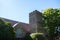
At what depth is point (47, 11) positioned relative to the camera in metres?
36.9

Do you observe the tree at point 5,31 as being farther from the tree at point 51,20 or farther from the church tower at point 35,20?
the church tower at point 35,20

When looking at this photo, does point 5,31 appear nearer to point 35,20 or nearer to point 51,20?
point 51,20

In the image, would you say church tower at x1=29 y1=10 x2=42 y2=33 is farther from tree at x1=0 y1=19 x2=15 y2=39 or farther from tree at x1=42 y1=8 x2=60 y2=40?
tree at x1=0 y1=19 x2=15 y2=39

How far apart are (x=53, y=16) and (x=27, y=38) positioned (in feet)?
26.4

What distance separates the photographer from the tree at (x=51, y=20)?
119ft

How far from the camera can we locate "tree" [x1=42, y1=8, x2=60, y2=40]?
3616cm

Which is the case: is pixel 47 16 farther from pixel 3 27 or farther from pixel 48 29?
pixel 3 27

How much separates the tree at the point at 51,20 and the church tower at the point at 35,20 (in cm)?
234

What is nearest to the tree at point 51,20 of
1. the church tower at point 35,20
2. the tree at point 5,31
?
the church tower at point 35,20

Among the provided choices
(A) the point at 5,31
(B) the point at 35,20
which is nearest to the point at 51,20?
(B) the point at 35,20

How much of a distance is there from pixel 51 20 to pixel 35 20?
4.55 meters

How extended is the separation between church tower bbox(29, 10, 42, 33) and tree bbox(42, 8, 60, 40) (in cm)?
234

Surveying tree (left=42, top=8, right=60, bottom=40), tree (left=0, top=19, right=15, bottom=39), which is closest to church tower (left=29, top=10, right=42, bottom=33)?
tree (left=42, top=8, right=60, bottom=40)

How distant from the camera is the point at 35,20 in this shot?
129 feet
